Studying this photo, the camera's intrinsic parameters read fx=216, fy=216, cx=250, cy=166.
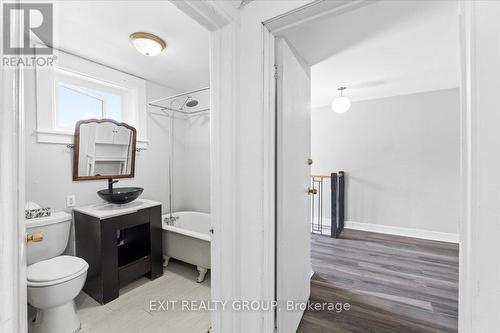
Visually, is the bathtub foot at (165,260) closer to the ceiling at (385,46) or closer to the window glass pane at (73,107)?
the window glass pane at (73,107)

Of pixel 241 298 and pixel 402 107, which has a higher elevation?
pixel 402 107

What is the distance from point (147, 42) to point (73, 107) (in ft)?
3.80

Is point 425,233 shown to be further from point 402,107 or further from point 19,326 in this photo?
point 19,326

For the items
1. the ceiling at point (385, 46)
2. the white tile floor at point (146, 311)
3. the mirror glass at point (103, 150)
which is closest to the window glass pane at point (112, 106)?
the mirror glass at point (103, 150)

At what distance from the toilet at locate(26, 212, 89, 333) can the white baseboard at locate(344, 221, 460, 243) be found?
3.83 m

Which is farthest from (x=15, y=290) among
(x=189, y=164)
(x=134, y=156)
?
(x=189, y=164)

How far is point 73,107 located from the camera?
7.26ft

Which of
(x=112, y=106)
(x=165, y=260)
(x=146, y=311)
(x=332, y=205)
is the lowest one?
(x=146, y=311)

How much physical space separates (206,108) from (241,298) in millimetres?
2503

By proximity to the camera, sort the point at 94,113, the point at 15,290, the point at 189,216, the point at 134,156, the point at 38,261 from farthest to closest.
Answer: the point at 189,216
the point at 134,156
the point at 94,113
the point at 38,261
the point at 15,290

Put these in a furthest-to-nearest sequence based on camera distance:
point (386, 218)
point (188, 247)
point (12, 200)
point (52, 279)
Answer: point (386, 218) < point (188, 247) < point (52, 279) < point (12, 200)

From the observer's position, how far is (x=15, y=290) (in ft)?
1.65

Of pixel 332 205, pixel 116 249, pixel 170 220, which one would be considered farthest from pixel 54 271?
pixel 332 205

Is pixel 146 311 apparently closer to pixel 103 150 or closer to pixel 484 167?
pixel 103 150
